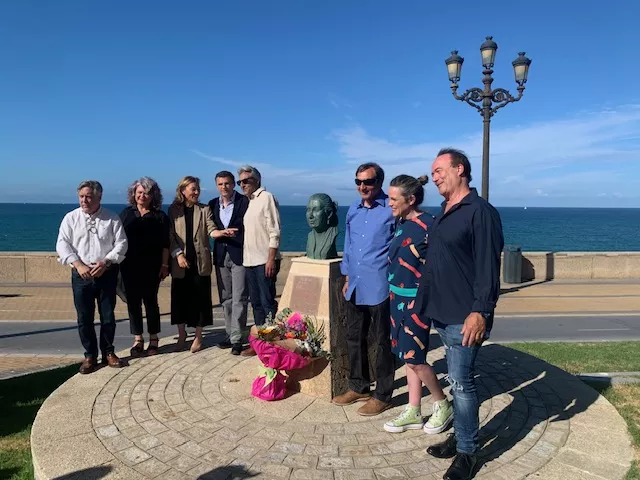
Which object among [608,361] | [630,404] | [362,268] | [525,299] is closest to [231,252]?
[362,268]

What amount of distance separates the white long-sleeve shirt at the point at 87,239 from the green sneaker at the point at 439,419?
135 inches

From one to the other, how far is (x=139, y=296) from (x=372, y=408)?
3105 mm

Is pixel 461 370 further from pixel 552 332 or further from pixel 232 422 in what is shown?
pixel 552 332

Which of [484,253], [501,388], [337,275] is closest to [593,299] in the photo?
[501,388]

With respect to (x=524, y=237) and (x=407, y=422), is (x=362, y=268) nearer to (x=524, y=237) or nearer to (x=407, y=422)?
(x=407, y=422)

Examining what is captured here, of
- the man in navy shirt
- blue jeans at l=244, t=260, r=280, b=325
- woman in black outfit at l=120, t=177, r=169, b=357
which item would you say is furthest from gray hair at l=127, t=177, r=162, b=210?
the man in navy shirt

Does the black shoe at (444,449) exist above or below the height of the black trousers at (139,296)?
below

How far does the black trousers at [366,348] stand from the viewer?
12.7 feet

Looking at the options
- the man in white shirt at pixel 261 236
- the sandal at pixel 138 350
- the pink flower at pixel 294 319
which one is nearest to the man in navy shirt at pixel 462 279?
the pink flower at pixel 294 319

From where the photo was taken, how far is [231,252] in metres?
5.43

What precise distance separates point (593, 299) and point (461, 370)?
11055 millimetres

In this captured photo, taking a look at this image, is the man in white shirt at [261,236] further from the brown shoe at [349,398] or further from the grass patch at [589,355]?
the grass patch at [589,355]

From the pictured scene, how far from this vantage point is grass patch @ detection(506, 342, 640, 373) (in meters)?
5.88

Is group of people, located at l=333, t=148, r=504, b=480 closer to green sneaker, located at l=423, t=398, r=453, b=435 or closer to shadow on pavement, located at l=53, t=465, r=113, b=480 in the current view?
green sneaker, located at l=423, t=398, r=453, b=435
